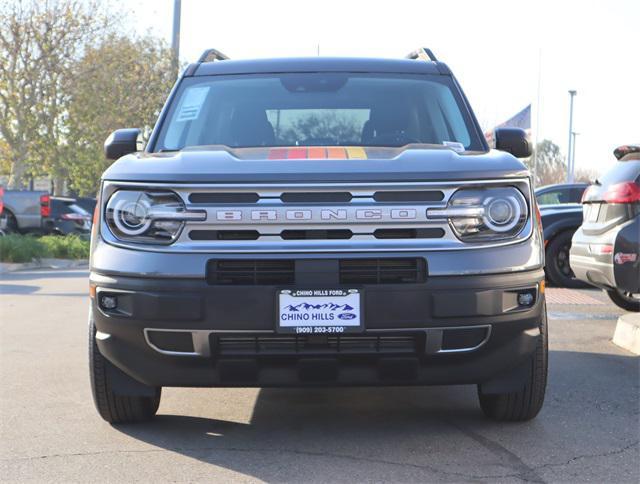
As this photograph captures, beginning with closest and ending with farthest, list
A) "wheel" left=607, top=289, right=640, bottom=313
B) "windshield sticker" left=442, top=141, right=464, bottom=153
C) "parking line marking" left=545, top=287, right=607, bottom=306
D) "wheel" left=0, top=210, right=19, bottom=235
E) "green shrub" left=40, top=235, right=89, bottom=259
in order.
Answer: "windshield sticker" left=442, top=141, right=464, bottom=153, "wheel" left=607, top=289, right=640, bottom=313, "parking line marking" left=545, top=287, right=607, bottom=306, "green shrub" left=40, top=235, right=89, bottom=259, "wheel" left=0, top=210, right=19, bottom=235

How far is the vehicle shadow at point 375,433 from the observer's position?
4152 millimetres

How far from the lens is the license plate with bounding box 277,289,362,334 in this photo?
13.6 ft

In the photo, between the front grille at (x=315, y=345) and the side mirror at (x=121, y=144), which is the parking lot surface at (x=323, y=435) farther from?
the side mirror at (x=121, y=144)

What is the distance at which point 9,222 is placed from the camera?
24.1m

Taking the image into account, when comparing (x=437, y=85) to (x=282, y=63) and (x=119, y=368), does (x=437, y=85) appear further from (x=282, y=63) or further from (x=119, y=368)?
(x=119, y=368)

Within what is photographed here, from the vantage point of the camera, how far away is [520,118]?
4216 cm

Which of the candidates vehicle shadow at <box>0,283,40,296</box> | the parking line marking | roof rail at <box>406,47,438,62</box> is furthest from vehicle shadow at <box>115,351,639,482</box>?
vehicle shadow at <box>0,283,40,296</box>

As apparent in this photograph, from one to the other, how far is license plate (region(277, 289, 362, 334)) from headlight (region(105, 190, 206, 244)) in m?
0.52

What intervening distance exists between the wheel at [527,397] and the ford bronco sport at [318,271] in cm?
4

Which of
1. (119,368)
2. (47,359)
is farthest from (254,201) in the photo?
(47,359)

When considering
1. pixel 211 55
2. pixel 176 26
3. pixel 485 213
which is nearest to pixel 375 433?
pixel 485 213

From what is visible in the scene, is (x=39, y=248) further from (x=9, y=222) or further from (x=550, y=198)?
(x=550, y=198)

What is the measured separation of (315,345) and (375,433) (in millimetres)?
729

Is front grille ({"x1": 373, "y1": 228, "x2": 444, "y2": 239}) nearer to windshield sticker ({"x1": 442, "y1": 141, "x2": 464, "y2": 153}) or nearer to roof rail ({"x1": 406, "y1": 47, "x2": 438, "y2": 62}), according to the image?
windshield sticker ({"x1": 442, "y1": 141, "x2": 464, "y2": 153})
